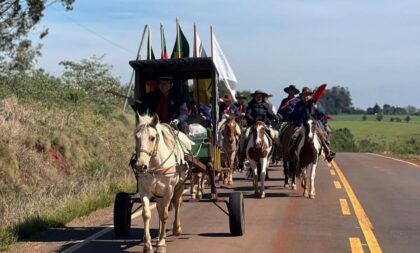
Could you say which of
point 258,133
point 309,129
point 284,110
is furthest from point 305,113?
point 284,110

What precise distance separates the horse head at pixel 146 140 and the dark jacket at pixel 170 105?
1598 millimetres

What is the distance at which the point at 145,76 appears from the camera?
12.1 m

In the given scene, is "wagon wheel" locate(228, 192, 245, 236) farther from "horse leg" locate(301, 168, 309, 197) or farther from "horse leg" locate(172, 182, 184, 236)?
"horse leg" locate(301, 168, 309, 197)

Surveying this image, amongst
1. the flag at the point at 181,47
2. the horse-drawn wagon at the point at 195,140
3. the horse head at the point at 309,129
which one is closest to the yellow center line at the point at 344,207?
the horse head at the point at 309,129

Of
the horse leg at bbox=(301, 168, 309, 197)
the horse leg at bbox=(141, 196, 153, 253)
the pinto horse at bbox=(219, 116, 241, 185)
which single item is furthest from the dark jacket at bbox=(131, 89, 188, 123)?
the pinto horse at bbox=(219, 116, 241, 185)

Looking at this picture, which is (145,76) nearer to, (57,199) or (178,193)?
(178,193)

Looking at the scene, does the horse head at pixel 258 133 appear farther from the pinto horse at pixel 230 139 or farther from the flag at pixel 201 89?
the flag at pixel 201 89

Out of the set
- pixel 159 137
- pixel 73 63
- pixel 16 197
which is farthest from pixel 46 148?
pixel 73 63

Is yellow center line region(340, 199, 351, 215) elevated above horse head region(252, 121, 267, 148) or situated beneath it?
situated beneath

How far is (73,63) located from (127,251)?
35.3 meters

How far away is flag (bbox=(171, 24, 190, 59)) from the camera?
46.1ft

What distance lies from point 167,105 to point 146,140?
7.01 feet

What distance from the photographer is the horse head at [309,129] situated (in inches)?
639

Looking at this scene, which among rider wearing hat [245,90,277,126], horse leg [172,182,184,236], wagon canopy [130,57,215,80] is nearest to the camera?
horse leg [172,182,184,236]
